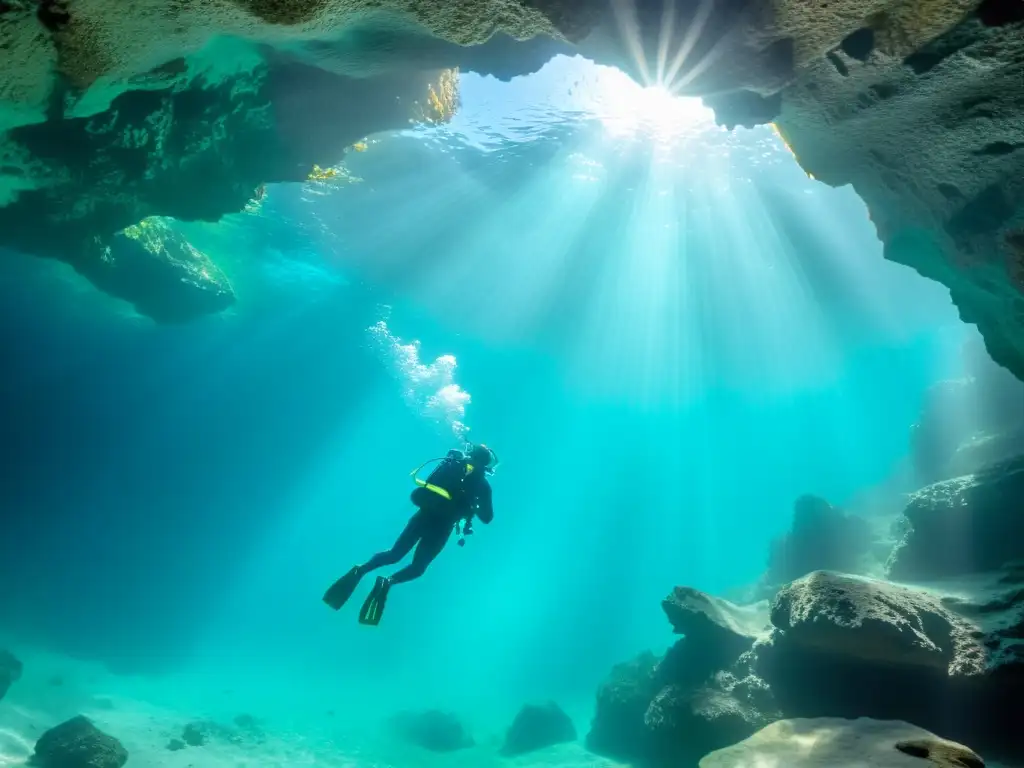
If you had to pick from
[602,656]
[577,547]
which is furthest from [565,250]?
[577,547]

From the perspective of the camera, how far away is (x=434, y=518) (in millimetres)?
8117

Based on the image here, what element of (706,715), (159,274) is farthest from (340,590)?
(159,274)

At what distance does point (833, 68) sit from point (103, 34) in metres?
5.90

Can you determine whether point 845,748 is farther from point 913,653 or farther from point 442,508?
point 442,508

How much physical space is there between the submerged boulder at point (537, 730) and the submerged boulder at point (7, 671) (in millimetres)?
16364

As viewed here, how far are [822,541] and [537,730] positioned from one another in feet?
43.2

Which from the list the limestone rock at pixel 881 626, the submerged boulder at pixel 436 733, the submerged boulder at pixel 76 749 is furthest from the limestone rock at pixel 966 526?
the submerged boulder at pixel 436 733

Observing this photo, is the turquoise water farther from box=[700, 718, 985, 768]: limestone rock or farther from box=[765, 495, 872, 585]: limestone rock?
box=[700, 718, 985, 768]: limestone rock

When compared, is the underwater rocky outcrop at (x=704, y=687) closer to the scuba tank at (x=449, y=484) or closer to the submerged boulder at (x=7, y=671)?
the scuba tank at (x=449, y=484)

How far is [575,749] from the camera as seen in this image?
59.0 feet

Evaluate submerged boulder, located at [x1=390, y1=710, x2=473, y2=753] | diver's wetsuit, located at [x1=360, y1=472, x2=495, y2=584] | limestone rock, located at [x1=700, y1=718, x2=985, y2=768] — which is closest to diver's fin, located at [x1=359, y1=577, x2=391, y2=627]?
diver's wetsuit, located at [x1=360, y1=472, x2=495, y2=584]

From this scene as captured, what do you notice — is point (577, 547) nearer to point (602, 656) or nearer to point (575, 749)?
point (602, 656)

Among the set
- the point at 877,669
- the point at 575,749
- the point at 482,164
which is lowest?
the point at 575,749

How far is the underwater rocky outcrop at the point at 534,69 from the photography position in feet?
12.4
